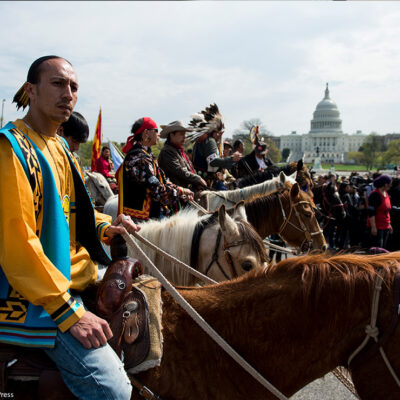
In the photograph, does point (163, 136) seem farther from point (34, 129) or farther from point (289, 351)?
point (289, 351)

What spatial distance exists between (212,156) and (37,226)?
6.39 m

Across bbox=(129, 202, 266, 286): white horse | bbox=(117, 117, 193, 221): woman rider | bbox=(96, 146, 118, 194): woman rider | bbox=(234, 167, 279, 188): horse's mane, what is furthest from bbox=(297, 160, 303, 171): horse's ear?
bbox=(96, 146, 118, 194): woman rider

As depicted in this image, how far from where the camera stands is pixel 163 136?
663 cm

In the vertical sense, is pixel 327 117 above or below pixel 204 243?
above

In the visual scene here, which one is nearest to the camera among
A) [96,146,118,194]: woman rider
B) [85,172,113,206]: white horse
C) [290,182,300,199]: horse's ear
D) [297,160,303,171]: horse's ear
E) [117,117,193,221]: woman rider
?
[117,117,193,221]: woman rider

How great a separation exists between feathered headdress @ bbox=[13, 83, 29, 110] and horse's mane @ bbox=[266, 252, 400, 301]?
1.72m

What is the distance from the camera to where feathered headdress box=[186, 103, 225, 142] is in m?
8.38

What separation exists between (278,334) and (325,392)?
3172 millimetres

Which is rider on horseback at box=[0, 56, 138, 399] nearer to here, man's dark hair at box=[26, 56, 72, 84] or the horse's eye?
man's dark hair at box=[26, 56, 72, 84]

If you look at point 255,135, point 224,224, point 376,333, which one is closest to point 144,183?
point 224,224

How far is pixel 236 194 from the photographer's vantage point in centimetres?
630

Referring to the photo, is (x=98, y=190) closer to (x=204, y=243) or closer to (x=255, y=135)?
(x=255, y=135)

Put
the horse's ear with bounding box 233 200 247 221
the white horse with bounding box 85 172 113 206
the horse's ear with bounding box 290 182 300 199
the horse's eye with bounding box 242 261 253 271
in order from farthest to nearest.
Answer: the white horse with bounding box 85 172 113 206 → the horse's ear with bounding box 290 182 300 199 → the horse's ear with bounding box 233 200 247 221 → the horse's eye with bounding box 242 261 253 271

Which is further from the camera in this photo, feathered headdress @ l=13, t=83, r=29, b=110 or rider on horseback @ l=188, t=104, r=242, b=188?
rider on horseback @ l=188, t=104, r=242, b=188
